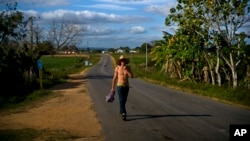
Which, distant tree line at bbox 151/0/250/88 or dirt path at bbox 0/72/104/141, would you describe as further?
distant tree line at bbox 151/0/250/88

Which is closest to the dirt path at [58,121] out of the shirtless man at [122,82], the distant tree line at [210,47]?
the shirtless man at [122,82]

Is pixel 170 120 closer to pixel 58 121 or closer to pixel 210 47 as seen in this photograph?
pixel 58 121

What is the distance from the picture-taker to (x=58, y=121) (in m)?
13.0

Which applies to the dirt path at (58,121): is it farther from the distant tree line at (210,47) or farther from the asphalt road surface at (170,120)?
the distant tree line at (210,47)

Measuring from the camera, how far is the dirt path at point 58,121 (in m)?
10.6

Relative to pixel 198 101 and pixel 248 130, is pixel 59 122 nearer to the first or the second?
pixel 248 130

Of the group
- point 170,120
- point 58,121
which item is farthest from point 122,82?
→ point 58,121

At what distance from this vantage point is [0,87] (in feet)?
77.3

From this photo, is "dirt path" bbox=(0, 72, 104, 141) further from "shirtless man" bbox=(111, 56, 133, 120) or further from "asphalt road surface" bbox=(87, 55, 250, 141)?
"shirtless man" bbox=(111, 56, 133, 120)

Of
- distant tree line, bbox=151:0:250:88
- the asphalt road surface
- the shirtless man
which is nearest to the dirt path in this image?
the asphalt road surface

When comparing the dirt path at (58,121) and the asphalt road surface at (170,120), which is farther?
the dirt path at (58,121)

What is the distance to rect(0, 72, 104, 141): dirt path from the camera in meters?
10.6

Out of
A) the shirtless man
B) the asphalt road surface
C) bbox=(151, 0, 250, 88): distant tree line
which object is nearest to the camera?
the asphalt road surface

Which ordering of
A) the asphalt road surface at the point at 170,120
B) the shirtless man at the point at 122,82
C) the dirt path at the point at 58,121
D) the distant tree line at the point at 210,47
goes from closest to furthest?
1. the asphalt road surface at the point at 170,120
2. the dirt path at the point at 58,121
3. the shirtless man at the point at 122,82
4. the distant tree line at the point at 210,47
